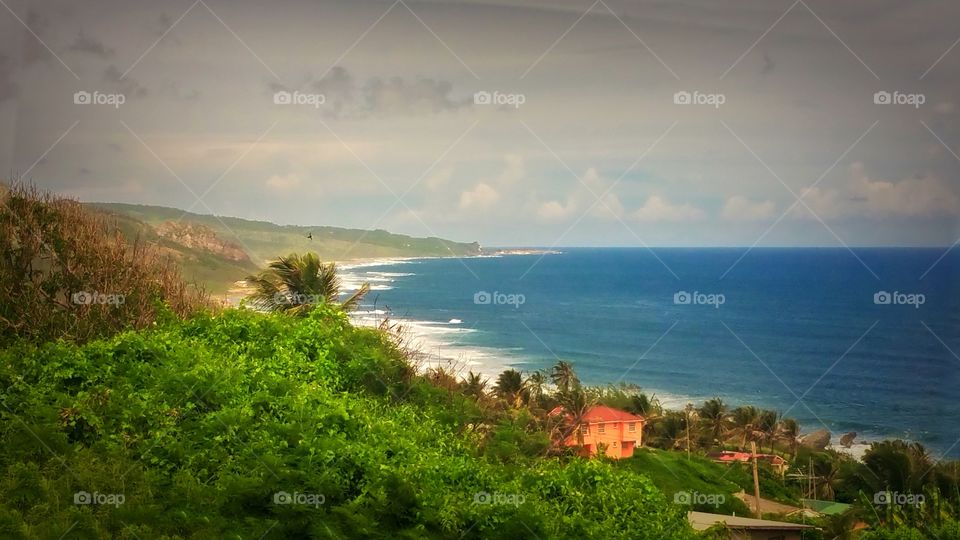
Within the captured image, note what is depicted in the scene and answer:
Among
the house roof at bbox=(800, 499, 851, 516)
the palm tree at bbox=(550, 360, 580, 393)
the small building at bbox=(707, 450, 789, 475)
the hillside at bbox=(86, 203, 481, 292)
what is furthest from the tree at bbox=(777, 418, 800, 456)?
the hillside at bbox=(86, 203, 481, 292)

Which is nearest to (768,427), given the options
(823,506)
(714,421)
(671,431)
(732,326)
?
(714,421)

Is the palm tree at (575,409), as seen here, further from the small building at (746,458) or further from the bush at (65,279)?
the bush at (65,279)

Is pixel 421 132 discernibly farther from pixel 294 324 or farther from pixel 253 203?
pixel 294 324

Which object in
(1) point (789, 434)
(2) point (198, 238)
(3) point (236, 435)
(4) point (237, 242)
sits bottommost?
(3) point (236, 435)

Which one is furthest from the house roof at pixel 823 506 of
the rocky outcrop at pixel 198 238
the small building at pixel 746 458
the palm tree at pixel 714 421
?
the rocky outcrop at pixel 198 238

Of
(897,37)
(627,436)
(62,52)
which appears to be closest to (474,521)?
(627,436)

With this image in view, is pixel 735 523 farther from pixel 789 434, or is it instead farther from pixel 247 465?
pixel 789 434

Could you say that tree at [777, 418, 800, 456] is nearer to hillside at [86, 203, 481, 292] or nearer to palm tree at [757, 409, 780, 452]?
palm tree at [757, 409, 780, 452]
